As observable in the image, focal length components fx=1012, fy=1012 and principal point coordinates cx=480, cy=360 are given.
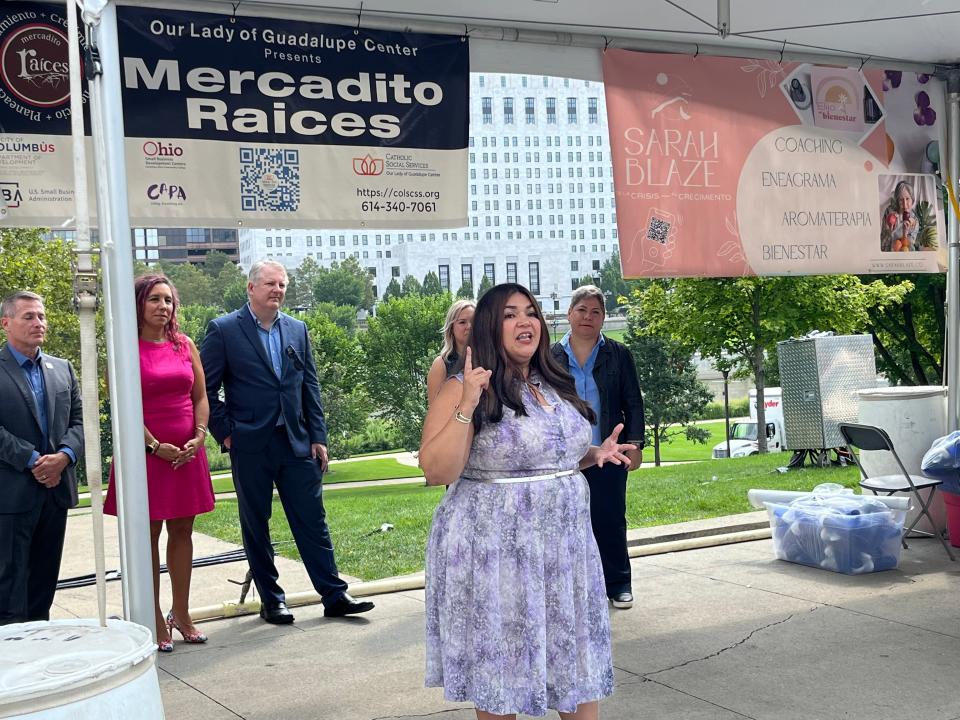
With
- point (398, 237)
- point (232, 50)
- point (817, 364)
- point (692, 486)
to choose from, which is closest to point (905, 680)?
point (232, 50)

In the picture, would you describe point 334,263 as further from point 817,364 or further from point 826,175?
point 826,175

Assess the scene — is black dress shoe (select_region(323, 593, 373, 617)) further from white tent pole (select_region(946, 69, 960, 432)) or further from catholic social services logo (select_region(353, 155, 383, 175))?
white tent pole (select_region(946, 69, 960, 432))

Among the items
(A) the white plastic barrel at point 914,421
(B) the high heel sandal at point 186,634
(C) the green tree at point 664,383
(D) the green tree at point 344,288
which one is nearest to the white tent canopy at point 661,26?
(A) the white plastic barrel at point 914,421

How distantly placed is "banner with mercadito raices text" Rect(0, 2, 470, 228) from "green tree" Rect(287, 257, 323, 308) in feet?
338

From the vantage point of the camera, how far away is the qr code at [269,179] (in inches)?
188

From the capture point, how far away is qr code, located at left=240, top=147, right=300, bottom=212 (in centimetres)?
478

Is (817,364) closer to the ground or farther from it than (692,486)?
farther from it

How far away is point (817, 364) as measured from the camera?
18.3 meters

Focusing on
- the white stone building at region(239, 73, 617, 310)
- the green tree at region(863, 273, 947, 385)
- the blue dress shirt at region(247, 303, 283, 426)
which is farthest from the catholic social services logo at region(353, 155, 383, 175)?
the white stone building at region(239, 73, 617, 310)

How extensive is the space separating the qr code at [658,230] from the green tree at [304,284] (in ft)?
337

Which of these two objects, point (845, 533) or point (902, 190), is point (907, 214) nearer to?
point (902, 190)

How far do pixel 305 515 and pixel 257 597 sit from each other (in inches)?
41.0

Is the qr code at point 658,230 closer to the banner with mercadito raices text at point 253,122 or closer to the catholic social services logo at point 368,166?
the banner with mercadito raices text at point 253,122

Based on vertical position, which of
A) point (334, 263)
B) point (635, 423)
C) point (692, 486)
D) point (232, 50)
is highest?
point (334, 263)
